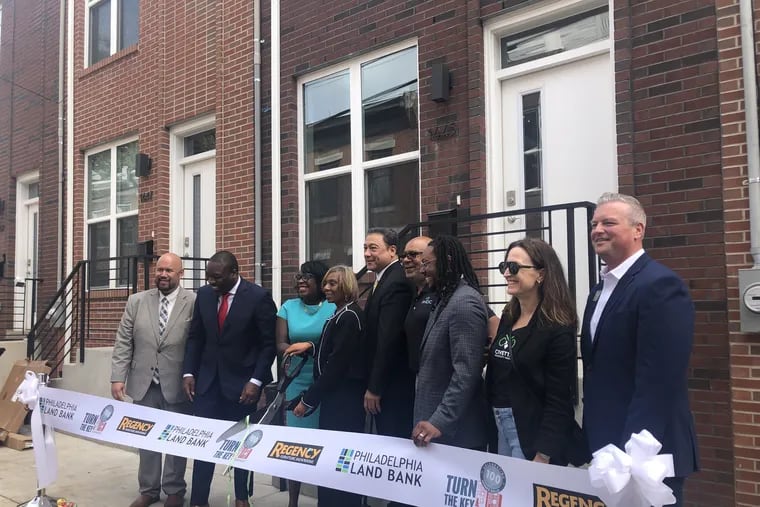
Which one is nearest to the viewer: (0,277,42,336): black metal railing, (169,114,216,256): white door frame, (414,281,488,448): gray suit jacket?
(414,281,488,448): gray suit jacket

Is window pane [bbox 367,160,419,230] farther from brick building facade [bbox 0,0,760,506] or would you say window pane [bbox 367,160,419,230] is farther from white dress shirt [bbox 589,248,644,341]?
white dress shirt [bbox 589,248,644,341]

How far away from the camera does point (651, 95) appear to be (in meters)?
4.22

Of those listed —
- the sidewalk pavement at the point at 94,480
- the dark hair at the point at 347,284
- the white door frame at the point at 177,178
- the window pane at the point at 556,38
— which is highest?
the window pane at the point at 556,38

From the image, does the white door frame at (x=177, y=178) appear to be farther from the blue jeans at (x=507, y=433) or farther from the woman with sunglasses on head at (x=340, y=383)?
the blue jeans at (x=507, y=433)

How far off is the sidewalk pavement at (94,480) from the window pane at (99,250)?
8.35ft

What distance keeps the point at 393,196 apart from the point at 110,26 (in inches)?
224

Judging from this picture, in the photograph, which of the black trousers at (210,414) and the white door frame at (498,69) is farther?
the white door frame at (498,69)

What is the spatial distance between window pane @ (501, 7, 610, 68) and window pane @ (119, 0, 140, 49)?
5.60m

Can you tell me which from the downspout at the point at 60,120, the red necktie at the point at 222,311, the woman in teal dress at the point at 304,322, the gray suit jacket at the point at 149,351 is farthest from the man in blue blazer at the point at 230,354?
the downspout at the point at 60,120

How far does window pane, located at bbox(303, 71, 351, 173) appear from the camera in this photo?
6332mm

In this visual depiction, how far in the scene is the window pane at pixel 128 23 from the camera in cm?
862

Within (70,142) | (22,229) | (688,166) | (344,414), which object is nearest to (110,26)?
(70,142)

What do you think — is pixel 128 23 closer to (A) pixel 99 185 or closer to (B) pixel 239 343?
(A) pixel 99 185

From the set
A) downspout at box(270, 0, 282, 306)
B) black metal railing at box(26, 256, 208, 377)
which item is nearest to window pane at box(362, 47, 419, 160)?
downspout at box(270, 0, 282, 306)
